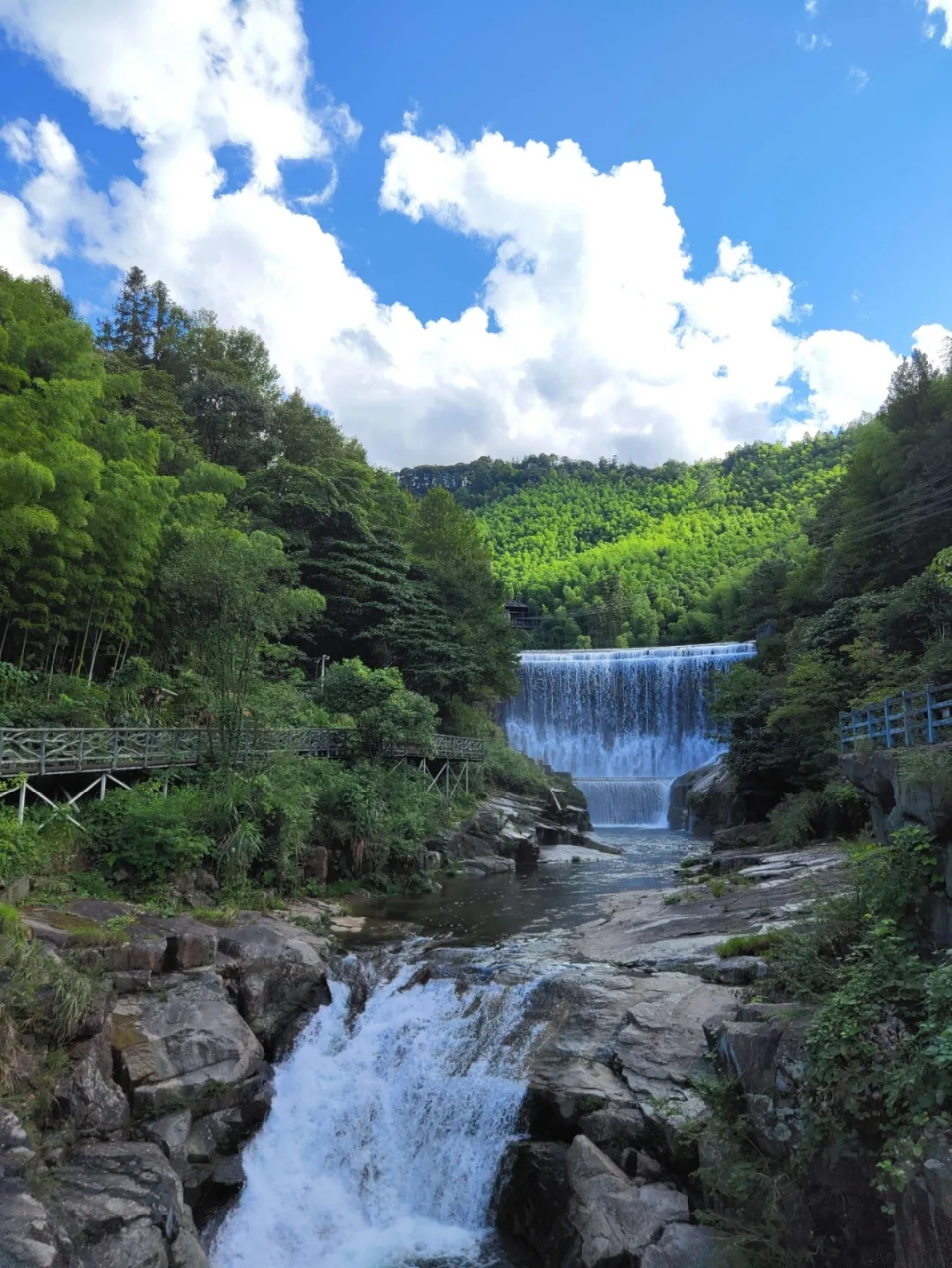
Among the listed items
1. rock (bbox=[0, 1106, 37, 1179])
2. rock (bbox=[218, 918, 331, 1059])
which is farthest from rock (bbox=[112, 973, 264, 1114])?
rock (bbox=[0, 1106, 37, 1179])

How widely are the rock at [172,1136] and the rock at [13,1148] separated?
149cm

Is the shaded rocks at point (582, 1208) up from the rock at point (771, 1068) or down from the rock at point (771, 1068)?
down

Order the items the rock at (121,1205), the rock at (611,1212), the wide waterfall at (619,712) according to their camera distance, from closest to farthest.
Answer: the rock at (121,1205), the rock at (611,1212), the wide waterfall at (619,712)

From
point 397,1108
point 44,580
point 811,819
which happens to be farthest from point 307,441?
point 397,1108

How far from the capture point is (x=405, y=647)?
3044 cm

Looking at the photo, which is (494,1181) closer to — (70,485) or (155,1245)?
(155,1245)

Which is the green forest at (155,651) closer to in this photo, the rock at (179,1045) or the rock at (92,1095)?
the rock at (179,1045)

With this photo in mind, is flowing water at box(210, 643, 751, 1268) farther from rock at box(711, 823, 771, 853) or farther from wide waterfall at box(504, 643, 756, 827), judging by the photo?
wide waterfall at box(504, 643, 756, 827)

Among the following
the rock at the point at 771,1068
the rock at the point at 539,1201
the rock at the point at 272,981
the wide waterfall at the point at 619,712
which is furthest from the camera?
the wide waterfall at the point at 619,712

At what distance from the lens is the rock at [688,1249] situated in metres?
5.85

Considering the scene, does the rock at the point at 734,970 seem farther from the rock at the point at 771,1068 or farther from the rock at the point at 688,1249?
the rock at the point at 688,1249

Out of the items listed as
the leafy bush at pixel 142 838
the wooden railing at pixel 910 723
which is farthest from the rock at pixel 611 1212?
the leafy bush at pixel 142 838

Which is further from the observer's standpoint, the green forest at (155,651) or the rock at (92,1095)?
the green forest at (155,651)

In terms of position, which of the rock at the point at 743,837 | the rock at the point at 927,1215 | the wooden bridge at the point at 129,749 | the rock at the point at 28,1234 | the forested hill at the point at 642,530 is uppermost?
the forested hill at the point at 642,530
